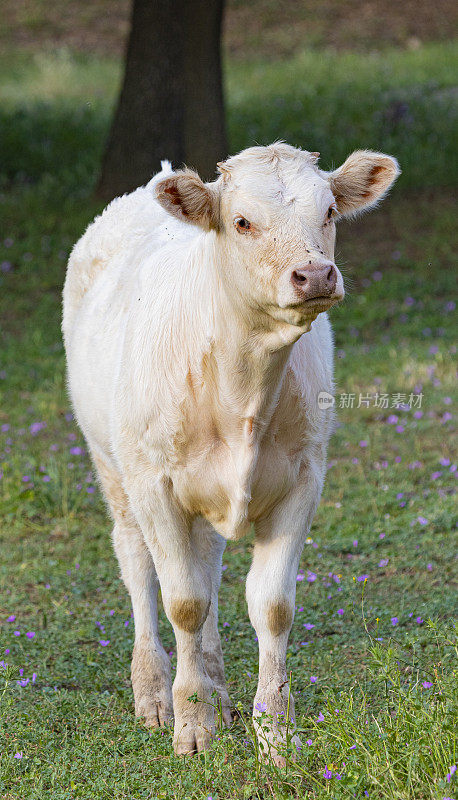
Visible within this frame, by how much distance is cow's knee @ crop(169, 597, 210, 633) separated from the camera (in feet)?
14.3

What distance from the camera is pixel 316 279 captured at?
3.51 m

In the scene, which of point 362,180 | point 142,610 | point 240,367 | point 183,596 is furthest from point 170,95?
point 183,596

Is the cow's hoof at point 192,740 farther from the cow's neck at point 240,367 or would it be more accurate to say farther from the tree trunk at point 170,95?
the tree trunk at point 170,95

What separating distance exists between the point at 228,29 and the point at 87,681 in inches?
917

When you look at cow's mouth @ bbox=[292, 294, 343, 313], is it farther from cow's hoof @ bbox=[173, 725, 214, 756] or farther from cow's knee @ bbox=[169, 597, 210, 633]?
cow's hoof @ bbox=[173, 725, 214, 756]

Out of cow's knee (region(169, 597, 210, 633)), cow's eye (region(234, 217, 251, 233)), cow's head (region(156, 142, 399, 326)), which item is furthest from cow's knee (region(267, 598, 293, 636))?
cow's eye (region(234, 217, 251, 233))

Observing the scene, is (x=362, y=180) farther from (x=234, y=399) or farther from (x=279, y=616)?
(x=279, y=616)

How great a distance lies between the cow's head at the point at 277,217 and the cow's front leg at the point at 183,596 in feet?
3.05

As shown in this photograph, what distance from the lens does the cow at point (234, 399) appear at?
12.7 feet

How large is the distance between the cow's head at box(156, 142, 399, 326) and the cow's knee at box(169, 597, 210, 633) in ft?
4.07

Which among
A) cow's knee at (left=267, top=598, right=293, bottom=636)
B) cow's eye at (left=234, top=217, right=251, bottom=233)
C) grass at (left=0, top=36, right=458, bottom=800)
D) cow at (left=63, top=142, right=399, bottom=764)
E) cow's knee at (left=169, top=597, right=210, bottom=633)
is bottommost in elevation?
grass at (left=0, top=36, right=458, bottom=800)

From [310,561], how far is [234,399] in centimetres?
244

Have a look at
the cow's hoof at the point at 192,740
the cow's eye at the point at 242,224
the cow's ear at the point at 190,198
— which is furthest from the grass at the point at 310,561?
the cow's ear at the point at 190,198

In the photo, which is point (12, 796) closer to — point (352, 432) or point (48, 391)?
point (352, 432)
